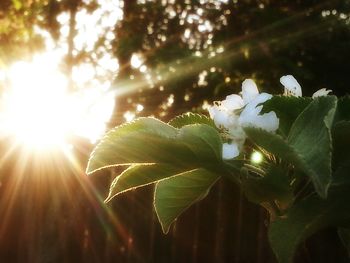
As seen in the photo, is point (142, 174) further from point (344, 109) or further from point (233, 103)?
point (344, 109)

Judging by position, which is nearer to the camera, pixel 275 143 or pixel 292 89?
pixel 275 143

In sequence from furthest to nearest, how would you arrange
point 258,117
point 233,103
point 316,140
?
point 233,103, point 258,117, point 316,140

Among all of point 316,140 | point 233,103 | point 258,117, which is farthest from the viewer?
point 233,103

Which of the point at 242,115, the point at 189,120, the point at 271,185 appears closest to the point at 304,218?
the point at 271,185

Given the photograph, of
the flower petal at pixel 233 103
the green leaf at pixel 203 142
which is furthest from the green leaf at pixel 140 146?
the flower petal at pixel 233 103

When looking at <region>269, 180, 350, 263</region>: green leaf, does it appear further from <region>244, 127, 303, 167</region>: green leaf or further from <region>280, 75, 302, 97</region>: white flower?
<region>280, 75, 302, 97</region>: white flower

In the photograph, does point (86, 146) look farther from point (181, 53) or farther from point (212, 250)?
point (181, 53)

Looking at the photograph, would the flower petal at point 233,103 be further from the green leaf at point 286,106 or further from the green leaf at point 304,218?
the green leaf at point 304,218
